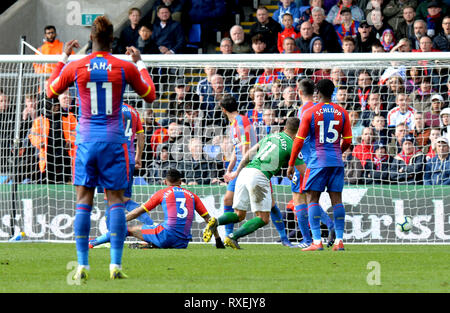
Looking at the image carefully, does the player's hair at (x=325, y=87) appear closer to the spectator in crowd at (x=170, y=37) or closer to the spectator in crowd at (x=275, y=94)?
the spectator in crowd at (x=275, y=94)

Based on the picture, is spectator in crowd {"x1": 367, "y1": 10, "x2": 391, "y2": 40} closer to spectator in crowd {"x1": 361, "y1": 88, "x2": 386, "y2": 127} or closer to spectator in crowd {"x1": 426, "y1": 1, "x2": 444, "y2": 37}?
spectator in crowd {"x1": 426, "y1": 1, "x2": 444, "y2": 37}

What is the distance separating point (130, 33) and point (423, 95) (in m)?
6.68

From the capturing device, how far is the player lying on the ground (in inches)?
444

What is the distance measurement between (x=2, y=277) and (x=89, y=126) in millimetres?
1529

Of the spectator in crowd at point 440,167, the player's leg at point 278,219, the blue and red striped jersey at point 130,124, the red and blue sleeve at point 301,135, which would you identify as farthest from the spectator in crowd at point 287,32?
the red and blue sleeve at point 301,135

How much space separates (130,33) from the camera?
18203mm

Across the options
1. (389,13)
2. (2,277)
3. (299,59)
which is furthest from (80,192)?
(389,13)

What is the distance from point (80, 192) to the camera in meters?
7.23

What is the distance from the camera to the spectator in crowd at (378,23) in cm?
1669

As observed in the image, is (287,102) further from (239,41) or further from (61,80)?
(61,80)

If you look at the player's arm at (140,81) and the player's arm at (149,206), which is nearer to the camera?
the player's arm at (140,81)

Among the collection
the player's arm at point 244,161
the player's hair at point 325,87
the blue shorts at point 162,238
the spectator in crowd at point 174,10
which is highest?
the spectator in crowd at point 174,10

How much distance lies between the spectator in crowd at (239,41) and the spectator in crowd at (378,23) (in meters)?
2.49

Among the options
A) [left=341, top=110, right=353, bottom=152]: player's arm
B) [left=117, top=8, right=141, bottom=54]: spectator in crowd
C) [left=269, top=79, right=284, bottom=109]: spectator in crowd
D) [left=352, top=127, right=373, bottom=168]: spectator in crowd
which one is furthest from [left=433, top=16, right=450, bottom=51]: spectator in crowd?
[left=117, top=8, right=141, bottom=54]: spectator in crowd
